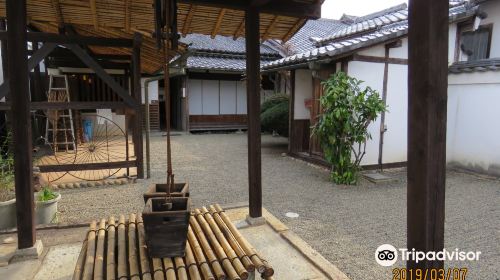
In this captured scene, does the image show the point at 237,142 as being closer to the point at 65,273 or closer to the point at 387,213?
the point at 387,213

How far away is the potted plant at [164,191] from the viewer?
6.93 feet

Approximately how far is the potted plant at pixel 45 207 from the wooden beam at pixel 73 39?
2.48 m

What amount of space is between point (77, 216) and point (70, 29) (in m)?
3.53

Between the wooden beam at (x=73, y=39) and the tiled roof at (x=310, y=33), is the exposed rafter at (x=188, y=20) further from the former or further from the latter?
the tiled roof at (x=310, y=33)

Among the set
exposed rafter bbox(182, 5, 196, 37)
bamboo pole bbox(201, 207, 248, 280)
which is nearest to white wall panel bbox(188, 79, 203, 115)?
exposed rafter bbox(182, 5, 196, 37)

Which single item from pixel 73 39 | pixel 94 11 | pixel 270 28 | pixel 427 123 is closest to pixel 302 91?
pixel 270 28

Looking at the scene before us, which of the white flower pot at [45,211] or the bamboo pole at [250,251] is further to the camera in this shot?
the white flower pot at [45,211]

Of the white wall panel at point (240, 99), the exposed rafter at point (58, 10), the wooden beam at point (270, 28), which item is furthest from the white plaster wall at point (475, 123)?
the white wall panel at point (240, 99)

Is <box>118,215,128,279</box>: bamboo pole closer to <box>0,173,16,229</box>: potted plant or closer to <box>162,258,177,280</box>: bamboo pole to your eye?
<box>162,258,177,280</box>: bamboo pole

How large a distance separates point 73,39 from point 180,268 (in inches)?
188

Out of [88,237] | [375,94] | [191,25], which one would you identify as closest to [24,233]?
[88,237]

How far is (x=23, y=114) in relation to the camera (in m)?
2.79

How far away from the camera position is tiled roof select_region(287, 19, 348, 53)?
52.5ft

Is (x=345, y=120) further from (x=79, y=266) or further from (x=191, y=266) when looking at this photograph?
(x=79, y=266)
